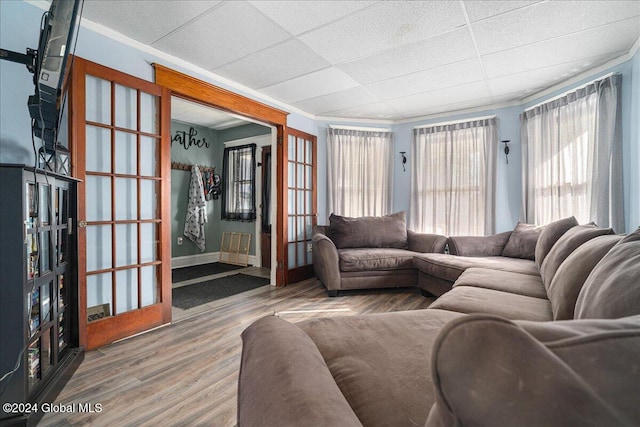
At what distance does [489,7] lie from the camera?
1942 millimetres

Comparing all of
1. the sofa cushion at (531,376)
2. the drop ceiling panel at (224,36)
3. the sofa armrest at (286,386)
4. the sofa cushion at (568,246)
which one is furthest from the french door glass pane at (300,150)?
the sofa cushion at (531,376)

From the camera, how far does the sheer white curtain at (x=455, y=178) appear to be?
3.78 metres

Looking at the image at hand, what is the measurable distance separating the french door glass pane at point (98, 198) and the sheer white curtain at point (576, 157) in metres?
4.16

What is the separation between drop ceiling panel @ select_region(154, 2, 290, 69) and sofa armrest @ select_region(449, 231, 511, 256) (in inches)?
115

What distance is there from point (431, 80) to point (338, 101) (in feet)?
3.79

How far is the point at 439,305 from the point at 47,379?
2.10m

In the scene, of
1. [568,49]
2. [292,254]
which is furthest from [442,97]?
[292,254]

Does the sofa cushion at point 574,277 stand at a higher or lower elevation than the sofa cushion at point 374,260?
higher

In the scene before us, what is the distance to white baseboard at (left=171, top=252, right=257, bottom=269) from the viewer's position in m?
4.90

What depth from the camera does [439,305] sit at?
1618mm

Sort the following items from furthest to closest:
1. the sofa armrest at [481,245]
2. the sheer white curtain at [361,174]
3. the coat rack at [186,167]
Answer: the coat rack at [186,167] < the sheer white curtain at [361,174] < the sofa armrest at [481,245]

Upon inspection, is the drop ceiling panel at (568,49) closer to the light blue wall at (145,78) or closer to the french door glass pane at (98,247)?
the light blue wall at (145,78)

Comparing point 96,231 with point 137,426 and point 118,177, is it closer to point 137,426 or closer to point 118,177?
point 118,177

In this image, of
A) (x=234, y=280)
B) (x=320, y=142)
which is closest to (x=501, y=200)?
(x=320, y=142)
